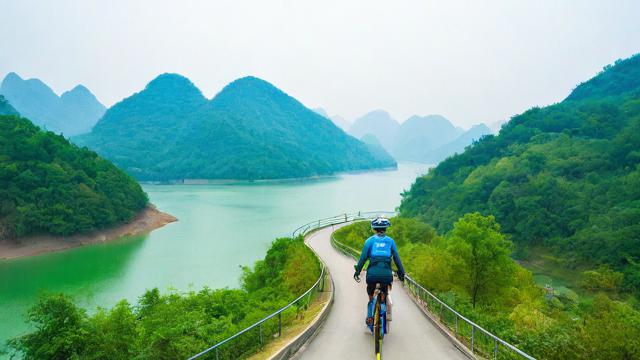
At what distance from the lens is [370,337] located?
282 inches

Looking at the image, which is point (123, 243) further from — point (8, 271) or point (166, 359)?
point (166, 359)

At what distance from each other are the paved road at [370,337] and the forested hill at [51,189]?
150 ft

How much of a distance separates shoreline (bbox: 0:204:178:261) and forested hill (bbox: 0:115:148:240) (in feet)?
2.54

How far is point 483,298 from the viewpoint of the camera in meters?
16.7

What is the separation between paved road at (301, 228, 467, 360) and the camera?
21.0ft

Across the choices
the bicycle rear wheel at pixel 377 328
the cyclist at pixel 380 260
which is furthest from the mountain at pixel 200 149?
the bicycle rear wheel at pixel 377 328

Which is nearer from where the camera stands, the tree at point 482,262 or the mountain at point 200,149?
the tree at point 482,262

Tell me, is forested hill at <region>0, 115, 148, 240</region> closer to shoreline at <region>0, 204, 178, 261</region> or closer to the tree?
shoreline at <region>0, 204, 178, 261</region>

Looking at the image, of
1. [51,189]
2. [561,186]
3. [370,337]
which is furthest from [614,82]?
[51,189]

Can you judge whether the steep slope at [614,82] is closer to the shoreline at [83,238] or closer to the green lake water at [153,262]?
the green lake water at [153,262]

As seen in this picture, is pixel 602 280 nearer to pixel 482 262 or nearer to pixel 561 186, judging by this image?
pixel 561 186

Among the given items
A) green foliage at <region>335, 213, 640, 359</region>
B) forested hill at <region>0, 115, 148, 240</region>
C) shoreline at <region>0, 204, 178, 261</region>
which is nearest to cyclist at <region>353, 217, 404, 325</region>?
green foliage at <region>335, 213, 640, 359</region>

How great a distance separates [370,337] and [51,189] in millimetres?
53124

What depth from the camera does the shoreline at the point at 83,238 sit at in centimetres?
3978
